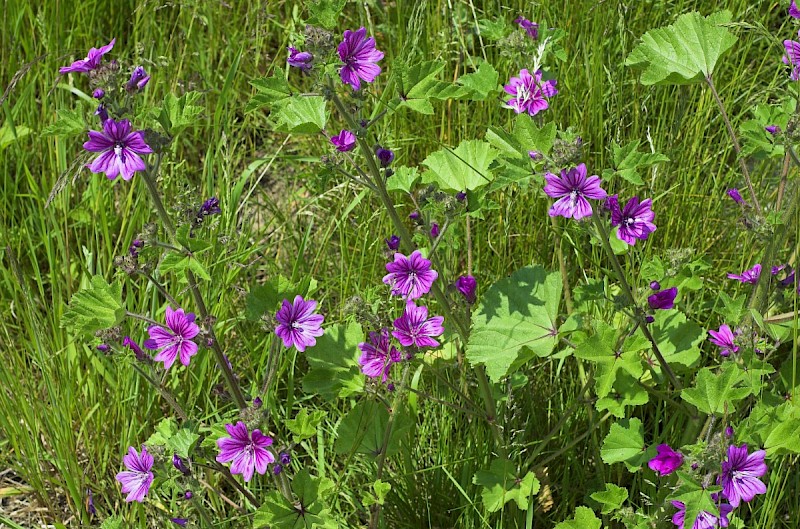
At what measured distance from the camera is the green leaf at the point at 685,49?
2484mm

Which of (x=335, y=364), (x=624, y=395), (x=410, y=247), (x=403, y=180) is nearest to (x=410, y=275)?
(x=410, y=247)

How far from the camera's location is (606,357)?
2.27 metres

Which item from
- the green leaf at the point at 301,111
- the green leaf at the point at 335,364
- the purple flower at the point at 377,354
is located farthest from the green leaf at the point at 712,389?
the green leaf at the point at 301,111

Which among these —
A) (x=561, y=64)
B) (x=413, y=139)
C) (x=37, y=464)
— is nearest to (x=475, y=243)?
(x=413, y=139)

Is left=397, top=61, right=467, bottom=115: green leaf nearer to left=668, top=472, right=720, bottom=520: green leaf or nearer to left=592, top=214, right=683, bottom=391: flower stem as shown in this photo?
left=592, top=214, right=683, bottom=391: flower stem

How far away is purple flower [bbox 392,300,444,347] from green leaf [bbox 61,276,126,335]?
691 millimetres

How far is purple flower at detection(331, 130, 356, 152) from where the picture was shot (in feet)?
7.08

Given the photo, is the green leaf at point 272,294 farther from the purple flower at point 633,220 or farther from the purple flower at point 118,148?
the purple flower at point 633,220

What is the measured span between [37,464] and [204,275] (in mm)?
1338

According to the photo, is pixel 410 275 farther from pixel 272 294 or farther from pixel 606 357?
pixel 606 357

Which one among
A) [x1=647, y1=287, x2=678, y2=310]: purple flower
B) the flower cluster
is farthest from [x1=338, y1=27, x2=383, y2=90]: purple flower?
the flower cluster

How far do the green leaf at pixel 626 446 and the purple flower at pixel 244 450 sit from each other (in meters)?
0.90

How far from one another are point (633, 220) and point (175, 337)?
1190mm

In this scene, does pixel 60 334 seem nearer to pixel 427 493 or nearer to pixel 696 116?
pixel 427 493
